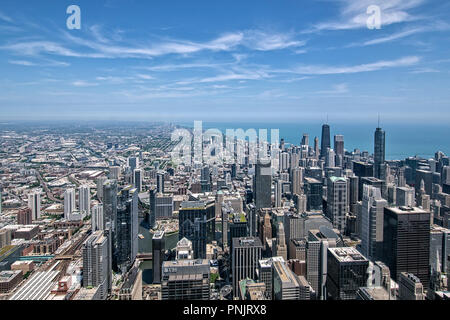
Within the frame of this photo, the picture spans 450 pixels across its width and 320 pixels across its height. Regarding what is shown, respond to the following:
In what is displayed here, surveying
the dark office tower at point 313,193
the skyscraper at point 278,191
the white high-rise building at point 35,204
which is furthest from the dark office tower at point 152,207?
the dark office tower at point 313,193

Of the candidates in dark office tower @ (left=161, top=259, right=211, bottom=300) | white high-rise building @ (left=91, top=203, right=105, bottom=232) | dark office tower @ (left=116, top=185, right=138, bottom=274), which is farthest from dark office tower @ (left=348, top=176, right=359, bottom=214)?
white high-rise building @ (left=91, top=203, right=105, bottom=232)

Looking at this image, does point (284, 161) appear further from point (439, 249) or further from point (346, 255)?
point (346, 255)

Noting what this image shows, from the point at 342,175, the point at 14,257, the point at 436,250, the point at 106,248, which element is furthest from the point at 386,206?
the point at 14,257

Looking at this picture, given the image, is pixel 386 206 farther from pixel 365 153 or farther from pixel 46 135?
pixel 46 135

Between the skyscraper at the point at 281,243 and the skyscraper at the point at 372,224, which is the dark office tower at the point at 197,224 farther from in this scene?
the skyscraper at the point at 372,224

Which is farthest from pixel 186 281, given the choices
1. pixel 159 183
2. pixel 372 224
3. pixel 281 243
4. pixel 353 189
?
pixel 353 189

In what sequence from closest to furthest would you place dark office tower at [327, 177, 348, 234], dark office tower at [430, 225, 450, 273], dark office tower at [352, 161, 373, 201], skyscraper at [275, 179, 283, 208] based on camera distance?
dark office tower at [430, 225, 450, 273] → dark office tower at [327, 177, 348, 234] → dark office tower at [352, 161, 373, 201] → skyscraper at [275, 179, 283, 208]

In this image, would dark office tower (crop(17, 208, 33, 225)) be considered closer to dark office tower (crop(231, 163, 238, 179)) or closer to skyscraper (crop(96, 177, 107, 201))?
skyscraper (crop(96, 177, 107, 201))
